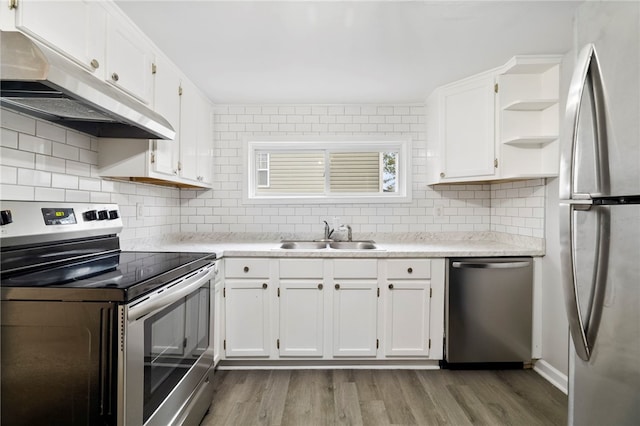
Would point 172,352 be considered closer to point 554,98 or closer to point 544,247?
point 544,247

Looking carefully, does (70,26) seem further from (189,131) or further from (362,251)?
(362,251)

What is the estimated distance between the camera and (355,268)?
7.73ft

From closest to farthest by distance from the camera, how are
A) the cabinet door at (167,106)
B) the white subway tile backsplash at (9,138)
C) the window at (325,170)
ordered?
the white subway tile backsplash at (9,138) → the cabinet door at (167,106) → the window at (325,170)

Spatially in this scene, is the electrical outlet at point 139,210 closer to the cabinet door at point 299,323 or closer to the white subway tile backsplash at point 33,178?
the white subway tile backsplash at point 33,178

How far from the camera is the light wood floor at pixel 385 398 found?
1.83m

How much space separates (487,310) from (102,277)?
95.2 inches

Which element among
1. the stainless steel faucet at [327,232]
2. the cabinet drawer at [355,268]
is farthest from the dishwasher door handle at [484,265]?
the stainless steel faucet at [327,232]

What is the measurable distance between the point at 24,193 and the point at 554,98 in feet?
10.6

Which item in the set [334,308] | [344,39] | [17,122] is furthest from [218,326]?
[344,39]

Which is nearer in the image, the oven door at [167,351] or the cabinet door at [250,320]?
the oven door at [167,351]

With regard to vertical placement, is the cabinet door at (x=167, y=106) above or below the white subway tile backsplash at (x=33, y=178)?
above

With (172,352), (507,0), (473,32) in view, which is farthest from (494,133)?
(172,352)

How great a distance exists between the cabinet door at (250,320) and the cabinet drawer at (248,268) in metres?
0.05

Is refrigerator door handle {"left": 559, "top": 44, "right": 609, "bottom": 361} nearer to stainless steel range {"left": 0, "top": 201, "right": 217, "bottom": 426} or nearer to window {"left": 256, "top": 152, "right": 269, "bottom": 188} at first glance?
stainless steel range {"left": 0, "top": 201, "right": 217, "bottom": 426}
